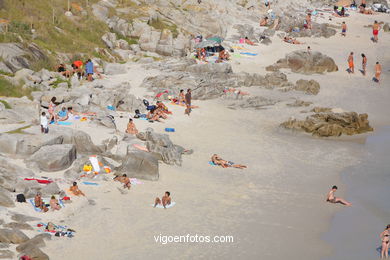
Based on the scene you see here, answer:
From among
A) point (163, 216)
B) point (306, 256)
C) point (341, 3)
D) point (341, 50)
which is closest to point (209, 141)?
point (163, 216)

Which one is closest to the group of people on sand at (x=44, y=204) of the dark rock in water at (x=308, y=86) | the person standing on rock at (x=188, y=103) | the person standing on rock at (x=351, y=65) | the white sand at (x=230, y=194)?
the white sand at (x=230, y=194)

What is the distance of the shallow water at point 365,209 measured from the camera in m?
21.2

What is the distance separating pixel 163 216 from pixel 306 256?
16.2ft

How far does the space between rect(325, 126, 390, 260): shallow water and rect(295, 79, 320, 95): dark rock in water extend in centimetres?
720

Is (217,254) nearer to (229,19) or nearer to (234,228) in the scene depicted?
(234,228)

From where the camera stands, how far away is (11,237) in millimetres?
18328

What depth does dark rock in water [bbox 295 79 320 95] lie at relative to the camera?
39.5m

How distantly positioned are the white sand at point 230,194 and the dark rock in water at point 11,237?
2.52 ft

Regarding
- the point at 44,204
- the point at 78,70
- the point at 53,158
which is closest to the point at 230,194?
the point at 53,158

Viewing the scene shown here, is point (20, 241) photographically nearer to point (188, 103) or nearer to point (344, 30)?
point (188, 103)

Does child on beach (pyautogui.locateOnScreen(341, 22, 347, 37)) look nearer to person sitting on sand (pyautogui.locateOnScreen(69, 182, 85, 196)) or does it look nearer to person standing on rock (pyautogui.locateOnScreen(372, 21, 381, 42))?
person standing on rock (pyautogui.locateOnScreen(372, 21, 381, 42))

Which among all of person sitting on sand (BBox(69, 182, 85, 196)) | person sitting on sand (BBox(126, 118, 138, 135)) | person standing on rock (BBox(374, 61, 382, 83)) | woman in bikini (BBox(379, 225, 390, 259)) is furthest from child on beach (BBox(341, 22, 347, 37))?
person sitting on sand (BBox(69, 182, 85, 196))

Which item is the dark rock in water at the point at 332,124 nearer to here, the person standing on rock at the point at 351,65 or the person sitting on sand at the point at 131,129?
the person sitting on sand at the point at 131,129

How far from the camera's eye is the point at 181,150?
28281mm
